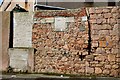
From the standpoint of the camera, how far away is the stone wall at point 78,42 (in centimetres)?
1194

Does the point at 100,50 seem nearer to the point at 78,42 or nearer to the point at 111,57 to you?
the point at 111,57

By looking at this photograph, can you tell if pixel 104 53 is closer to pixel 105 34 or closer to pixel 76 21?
pixel 105 34

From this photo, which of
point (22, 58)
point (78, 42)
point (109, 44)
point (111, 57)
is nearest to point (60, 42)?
point (78, 42)

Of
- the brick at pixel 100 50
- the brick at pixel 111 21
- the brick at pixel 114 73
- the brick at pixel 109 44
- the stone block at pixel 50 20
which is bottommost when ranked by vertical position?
the brick at pixel 114 73

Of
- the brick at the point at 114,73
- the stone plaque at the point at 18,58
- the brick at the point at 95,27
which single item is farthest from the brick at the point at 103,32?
the stone plaque at the point at 18,58

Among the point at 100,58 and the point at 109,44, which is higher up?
the point at 109,44

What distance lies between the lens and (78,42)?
40.2ft

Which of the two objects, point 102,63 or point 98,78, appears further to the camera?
point 102,63

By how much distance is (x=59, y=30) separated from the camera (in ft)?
41.0

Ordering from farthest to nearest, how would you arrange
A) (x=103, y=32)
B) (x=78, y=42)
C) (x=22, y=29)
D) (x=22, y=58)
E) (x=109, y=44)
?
(x=22, y=29)
(x=22, y=58)
(x=78, y=42)
(x=103, y=32)
(x=109, y=44)

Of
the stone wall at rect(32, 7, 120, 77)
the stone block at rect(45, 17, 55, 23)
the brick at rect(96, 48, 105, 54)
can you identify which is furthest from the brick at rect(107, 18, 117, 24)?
the stone block at rect(45, 17, 55, 23)

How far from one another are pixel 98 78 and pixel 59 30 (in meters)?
2.96

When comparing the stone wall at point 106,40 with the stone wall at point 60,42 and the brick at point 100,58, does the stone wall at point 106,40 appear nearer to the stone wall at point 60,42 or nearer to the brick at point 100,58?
the brick at point 100,58

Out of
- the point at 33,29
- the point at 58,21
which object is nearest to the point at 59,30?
the point at 58,21
